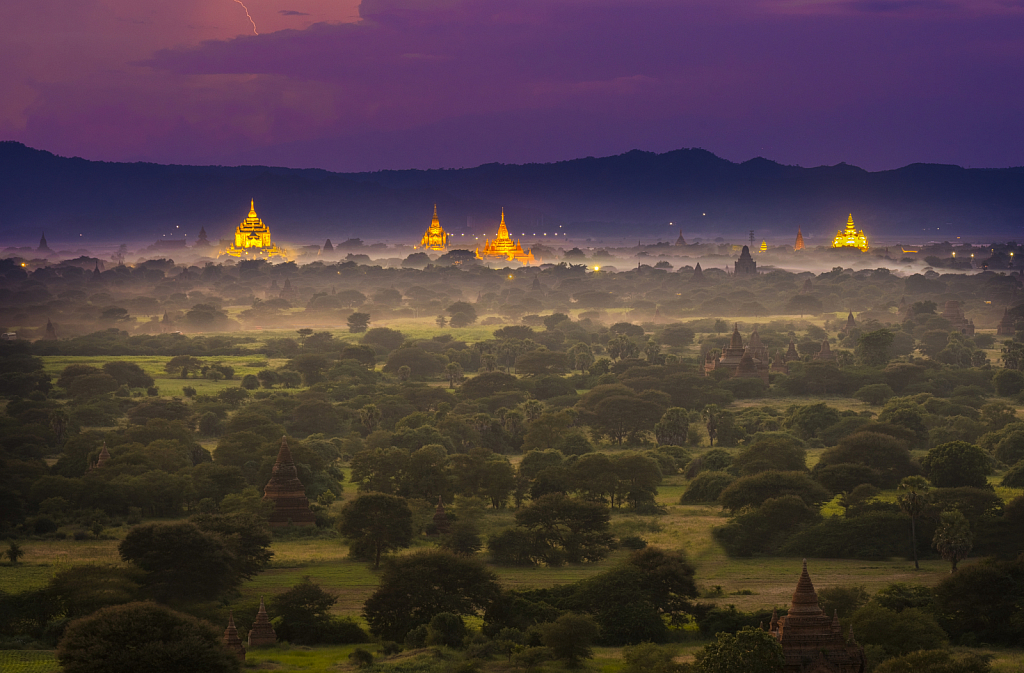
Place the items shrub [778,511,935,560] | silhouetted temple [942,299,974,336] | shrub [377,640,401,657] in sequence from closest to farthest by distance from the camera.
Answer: shrub [377,640,401,657]
shrub [778,511,935,560]
silhouetted temple [942,299,974,336]

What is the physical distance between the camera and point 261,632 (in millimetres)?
39531

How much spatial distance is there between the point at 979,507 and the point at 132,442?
4216 centimetres

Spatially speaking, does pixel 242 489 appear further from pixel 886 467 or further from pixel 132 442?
pixel 886 467

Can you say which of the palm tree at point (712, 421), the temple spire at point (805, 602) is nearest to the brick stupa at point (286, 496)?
the temple spire at point (805, 602)

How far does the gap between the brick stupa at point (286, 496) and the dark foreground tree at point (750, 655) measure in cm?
2856

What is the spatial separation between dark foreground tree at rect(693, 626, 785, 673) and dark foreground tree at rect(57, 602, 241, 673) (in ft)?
39.9

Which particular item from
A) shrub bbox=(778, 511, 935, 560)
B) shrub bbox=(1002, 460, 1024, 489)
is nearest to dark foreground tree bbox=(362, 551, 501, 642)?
shrub bbox=(778, 511, 935, 560)

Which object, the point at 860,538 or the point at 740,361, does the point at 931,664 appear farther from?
the point at 740,361

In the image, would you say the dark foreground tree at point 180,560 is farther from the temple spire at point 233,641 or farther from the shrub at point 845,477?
the shrub at point 845,477

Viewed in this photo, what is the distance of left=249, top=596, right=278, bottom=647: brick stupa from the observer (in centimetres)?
3934

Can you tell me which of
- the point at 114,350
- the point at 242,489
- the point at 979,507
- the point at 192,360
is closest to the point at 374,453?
the point at 242,489

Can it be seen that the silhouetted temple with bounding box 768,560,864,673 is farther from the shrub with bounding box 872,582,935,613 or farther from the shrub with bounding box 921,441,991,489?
the shrub with bounding box 921,441,991,489

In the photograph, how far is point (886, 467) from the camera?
2586 inches

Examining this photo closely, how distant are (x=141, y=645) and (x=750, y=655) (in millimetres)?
14974
